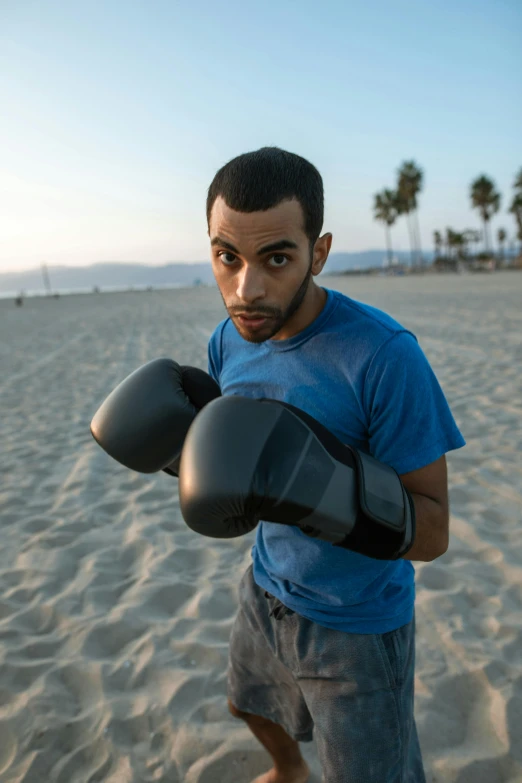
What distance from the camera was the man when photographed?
3.70 ft

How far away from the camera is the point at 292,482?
103 centimetres

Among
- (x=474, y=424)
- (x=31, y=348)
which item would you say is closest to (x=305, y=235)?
(x=474, y=424)

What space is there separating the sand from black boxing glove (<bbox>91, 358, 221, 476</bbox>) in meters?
1.12

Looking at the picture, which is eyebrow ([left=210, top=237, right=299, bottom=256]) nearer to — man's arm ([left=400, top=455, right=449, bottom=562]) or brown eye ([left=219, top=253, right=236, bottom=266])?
brown eye ([left=219, top=253, right=236, bottom=266])

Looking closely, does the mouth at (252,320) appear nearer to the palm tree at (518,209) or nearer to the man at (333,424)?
the man at (333,424)

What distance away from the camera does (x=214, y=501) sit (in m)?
1.07

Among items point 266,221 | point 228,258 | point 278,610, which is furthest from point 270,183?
point 278,610

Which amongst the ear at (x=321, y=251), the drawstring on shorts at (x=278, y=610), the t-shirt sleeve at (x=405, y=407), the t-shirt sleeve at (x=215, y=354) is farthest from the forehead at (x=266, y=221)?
the drawstring on shorts at (x=278, y=610)

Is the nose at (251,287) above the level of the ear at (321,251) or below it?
below

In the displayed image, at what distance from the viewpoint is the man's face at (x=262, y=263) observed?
3.71 ft

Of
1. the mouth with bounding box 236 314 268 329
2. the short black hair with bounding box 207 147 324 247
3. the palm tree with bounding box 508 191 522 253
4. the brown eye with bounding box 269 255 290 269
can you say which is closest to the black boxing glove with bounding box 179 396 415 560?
the mouth with bounding box 236 314 268 329

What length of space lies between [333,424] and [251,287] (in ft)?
1.19

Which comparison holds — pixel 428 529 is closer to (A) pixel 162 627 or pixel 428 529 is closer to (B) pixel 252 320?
(B) pixel 252 320

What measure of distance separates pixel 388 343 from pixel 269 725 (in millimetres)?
1251
